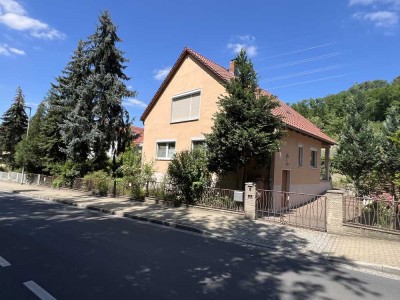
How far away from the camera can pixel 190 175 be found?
14055 millimetres

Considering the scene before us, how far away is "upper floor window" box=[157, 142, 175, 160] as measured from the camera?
19.0 metres

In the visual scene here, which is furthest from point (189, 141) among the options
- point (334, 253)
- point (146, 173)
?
point (334, 253)

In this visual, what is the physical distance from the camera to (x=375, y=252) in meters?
7.64

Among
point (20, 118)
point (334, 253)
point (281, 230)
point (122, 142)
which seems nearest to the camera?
point (334, 253)

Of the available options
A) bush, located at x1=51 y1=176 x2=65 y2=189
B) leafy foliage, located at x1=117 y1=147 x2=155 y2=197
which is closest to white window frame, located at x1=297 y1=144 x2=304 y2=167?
leafy foliage, located at x1=117 y1=147 x2=155 y2=197

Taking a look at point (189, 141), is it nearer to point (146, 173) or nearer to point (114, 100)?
point (146, 173)

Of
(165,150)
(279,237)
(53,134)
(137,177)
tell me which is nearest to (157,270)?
(279,237)

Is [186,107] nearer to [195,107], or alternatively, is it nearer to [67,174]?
[195,107]

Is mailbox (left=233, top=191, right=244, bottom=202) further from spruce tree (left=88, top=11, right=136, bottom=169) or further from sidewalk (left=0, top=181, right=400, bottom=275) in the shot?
spruce tree (left=88, top=11, right=136, bottom=169)

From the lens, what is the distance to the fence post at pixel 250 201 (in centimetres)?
1160

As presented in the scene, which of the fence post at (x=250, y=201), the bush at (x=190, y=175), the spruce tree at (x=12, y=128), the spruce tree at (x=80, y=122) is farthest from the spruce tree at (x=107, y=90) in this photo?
the spruce tree at (x=12, y=128)

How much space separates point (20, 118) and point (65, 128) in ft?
70.8

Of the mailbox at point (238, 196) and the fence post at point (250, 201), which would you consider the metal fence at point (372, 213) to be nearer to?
the fence post at point (250, 201)

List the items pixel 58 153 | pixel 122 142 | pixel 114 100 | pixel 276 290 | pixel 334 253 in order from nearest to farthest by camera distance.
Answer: pixel 276 290
pixel 334 253
pixel 114 100
pixel 122 142
pixel 58 153
